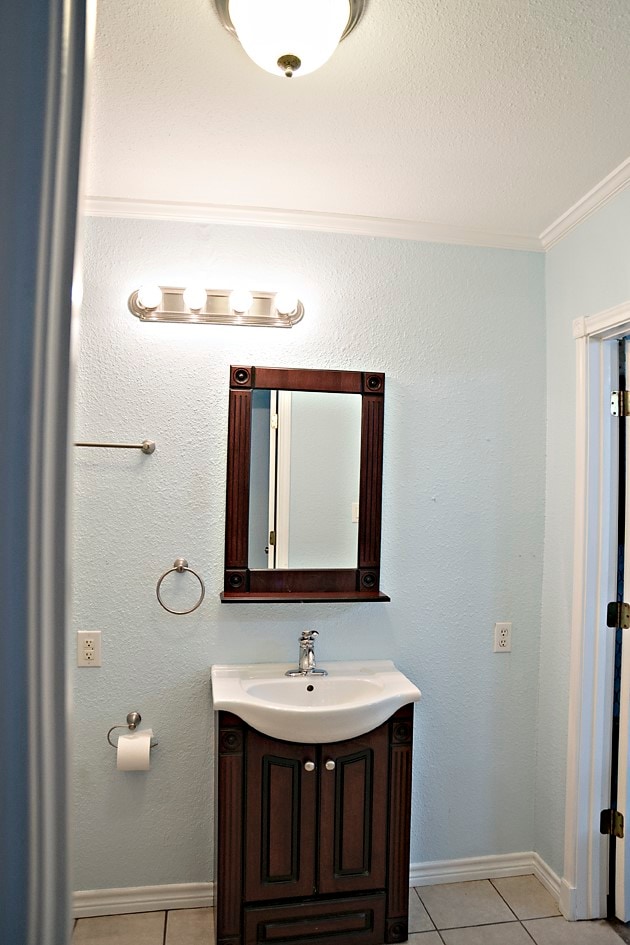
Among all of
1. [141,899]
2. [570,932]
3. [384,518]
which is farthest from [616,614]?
[141,899]

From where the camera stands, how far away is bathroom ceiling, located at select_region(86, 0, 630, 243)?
1.36 meters

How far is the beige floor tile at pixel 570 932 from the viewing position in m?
2.12

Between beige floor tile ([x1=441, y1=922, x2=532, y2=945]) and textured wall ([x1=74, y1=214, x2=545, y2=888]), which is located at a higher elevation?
textured wall ([x1=74, y1=214, x2=545, y2=888])

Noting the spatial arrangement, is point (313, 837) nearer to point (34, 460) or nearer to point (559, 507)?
point (559, 507)

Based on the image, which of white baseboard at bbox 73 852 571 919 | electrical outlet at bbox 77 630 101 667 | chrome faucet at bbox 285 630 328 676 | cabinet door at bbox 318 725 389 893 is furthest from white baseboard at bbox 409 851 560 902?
electrical outlet at bbox 77 630 101 667

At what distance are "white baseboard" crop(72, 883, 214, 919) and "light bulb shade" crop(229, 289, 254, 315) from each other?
208 cm

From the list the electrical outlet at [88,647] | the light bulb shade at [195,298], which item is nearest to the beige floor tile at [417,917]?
the electrical outlet at [88,647]

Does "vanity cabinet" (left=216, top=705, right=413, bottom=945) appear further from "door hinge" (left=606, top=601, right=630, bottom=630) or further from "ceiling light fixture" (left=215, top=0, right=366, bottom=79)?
"ceiling light fixture" (left=215, top=0, right=366, bottom=79)

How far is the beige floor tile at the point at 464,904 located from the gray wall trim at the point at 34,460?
→ 231 centimetres

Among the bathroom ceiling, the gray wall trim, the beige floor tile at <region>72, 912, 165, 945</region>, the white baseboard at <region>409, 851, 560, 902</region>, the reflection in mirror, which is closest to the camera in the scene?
the gray wall trim

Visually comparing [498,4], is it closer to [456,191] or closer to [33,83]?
[456,191]

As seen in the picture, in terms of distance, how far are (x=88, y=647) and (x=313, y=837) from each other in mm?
995

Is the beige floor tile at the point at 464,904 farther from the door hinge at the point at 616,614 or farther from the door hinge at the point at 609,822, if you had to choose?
the door hinge at the point at 616,614

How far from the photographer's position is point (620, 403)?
7.32 feet
